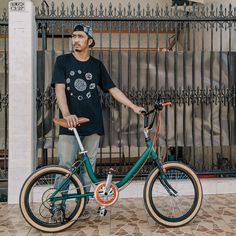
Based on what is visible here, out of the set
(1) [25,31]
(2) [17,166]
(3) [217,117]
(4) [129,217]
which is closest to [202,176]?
(3) [217,117]

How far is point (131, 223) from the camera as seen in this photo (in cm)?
306

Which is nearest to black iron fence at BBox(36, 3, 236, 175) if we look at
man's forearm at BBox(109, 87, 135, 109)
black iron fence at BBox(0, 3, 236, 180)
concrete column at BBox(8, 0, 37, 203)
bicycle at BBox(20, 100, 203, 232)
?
black iron fence at BBox(0, 3, 236, 180)

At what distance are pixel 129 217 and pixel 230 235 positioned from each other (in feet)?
3.39

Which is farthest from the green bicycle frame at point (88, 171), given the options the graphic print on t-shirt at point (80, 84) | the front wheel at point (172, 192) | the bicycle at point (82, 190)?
the graphic print on t-shirt at point (80, 84)

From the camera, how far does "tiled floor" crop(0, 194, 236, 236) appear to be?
284 centimetres

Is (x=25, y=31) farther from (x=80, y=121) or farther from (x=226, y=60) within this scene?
(x=226, y=60)

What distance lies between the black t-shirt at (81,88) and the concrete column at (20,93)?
2.62ft

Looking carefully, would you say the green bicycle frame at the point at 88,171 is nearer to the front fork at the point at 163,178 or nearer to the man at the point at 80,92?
the front fork at the point at 163,178

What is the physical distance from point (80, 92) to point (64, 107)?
0.28 m

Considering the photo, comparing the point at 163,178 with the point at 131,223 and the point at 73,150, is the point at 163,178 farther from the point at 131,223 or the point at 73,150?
the point at 73,150

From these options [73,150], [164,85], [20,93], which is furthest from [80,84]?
[164,85]

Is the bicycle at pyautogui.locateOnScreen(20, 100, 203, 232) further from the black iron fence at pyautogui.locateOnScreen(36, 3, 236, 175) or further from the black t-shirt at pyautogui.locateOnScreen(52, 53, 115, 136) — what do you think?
the black iron fence at pyautogui.locateOnScreen(36, 3, 236, 175)

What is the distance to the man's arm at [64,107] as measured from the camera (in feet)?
9.02

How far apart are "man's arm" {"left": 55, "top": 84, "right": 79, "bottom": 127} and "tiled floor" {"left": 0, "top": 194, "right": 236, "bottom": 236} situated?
3.47 ft
